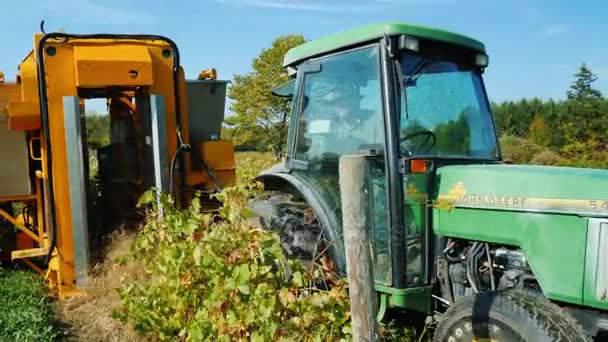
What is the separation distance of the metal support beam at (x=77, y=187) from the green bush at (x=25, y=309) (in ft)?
1.41

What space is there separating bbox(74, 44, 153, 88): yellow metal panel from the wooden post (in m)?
3.35

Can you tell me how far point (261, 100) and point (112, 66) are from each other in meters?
26.3

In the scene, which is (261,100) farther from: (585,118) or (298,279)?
(298,279)

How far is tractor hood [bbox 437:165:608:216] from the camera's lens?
3.05m

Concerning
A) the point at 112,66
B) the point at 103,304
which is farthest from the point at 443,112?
the point at 103,304

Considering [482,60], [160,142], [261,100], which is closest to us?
[482,60]

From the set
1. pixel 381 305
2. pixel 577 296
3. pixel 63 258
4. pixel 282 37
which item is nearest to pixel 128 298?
pixel 63 258

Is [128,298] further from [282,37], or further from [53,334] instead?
[282,37]

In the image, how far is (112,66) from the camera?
5.41 m

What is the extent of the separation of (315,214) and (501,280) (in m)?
1.25

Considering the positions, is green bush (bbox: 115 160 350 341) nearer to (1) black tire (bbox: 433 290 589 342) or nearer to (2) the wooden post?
(2) the wooden post

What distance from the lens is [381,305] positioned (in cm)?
369

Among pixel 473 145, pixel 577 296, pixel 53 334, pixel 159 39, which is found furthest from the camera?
pixel 159 39

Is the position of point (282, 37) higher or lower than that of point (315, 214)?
higher
